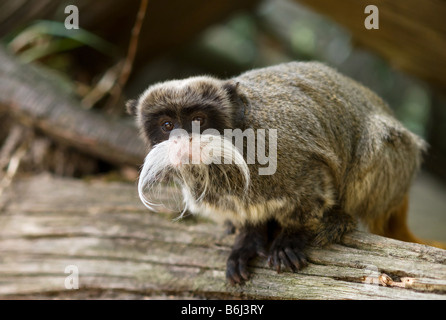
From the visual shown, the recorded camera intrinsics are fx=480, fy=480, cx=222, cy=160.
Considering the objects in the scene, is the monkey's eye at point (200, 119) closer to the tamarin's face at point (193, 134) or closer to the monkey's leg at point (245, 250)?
the tamarin's face at point (193, 134)

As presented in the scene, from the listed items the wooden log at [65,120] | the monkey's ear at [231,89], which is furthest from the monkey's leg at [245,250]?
the wooden log at [65,120]

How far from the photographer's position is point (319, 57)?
6469mm

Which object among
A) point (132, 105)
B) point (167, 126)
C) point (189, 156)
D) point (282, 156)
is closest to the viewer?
point (189, 156)

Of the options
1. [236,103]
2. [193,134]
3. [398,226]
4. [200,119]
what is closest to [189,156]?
[193,134]

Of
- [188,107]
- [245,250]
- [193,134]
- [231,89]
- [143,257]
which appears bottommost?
[143,257]

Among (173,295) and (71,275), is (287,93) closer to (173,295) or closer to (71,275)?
(173,295)

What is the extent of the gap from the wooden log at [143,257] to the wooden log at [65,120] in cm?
33

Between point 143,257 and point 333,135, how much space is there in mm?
1489

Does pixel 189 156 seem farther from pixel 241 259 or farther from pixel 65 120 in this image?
pixel 65 120

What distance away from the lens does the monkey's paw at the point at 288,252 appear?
257cm

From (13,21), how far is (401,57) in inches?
151

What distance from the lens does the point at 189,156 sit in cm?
228

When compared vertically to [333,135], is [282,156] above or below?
below
